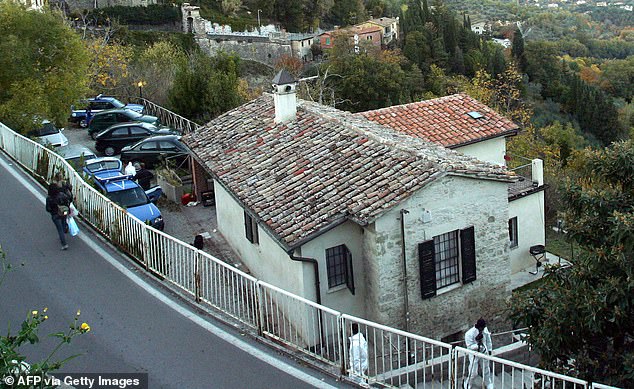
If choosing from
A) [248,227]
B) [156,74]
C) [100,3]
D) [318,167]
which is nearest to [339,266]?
[318,167]

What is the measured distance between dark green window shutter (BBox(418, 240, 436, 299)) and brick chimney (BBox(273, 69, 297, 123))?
5981mm

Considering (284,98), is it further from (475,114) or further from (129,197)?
(475,114)

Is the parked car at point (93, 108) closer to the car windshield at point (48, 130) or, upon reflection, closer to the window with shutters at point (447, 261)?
the car windshield at point (48, 130)

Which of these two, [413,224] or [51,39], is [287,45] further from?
[413,224]

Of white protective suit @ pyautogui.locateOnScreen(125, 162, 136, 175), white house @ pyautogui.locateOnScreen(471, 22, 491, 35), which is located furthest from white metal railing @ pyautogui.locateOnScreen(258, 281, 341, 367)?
white house @ pyautogui.locateOnScreen(471, 22, 491, 35)

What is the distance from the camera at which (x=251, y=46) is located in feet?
288

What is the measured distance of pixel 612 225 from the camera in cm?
821

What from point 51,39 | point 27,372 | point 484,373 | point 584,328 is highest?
point 51,39

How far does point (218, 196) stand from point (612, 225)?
11332 mm

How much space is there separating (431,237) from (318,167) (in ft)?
9.66

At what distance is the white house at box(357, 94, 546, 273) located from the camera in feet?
62.1

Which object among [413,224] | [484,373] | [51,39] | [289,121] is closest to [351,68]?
[51,39]

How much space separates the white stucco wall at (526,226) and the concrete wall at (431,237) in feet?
16.1

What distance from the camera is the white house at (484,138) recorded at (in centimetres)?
1892
